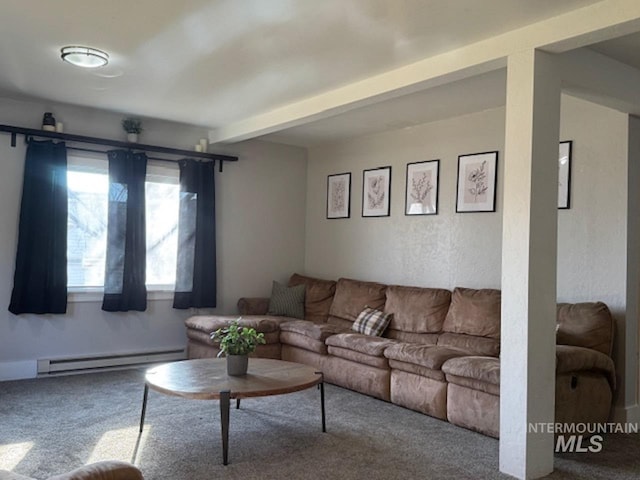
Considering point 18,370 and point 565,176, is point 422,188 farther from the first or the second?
point 18,370

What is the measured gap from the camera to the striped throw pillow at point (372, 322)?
16.1 feet

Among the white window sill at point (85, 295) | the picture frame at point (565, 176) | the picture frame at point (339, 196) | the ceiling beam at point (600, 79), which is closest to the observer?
the ceiling beam at point (600, 79)

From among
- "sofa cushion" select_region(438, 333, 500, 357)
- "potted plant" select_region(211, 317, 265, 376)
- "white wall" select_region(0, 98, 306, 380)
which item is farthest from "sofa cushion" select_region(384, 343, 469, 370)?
"white wall" select_region(0, 98, 306, 380)

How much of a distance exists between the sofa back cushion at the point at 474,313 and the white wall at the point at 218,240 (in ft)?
7.96

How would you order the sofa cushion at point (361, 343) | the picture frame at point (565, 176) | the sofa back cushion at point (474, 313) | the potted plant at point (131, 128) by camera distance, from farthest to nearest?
the potted plant at point (131, 128)
the sofa cushion at point (361, 343)
the sofa back cushion at point (474, 313)
the picture frame at point (565, 176)

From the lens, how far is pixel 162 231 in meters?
5.54

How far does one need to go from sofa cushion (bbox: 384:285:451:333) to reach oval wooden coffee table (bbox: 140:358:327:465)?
140 centimetres

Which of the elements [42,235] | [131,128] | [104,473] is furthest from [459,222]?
[104,473]

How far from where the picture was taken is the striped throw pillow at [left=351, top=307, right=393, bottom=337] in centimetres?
491

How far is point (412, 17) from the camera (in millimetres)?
2818

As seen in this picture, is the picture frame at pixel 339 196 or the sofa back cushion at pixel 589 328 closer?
the sofa back cushion at pixel 589 328

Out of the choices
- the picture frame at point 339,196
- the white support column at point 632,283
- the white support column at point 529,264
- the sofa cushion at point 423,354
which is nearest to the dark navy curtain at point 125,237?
the picture frame at point 339,196

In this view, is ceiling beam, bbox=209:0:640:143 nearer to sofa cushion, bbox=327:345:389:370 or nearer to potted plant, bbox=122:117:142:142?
potted plant, bbox=122:117:142:142

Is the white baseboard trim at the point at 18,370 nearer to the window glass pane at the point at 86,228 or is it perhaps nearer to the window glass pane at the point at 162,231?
the window glass pane at the point at 86,228
